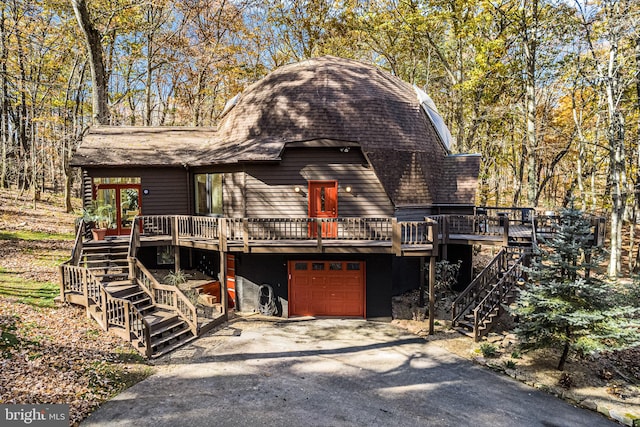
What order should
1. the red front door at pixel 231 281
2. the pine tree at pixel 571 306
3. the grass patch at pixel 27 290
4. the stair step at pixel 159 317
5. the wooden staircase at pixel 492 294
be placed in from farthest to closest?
the red front door at pixel 231 281, the wooden staircase at pixel 492 294, the grass patch at pixel 27 290, the stair step at pixel 159 317, the pine tree at pixel 571 306

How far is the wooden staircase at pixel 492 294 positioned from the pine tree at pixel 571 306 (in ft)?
4.53

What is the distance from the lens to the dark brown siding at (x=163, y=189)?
51.6 ft

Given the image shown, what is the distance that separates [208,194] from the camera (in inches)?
628

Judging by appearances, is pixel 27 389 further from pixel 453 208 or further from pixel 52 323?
pixel 453 208

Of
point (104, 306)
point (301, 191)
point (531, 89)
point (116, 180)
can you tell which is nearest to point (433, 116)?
point (531, 89)

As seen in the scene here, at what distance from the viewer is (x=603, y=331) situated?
9578 millimetres

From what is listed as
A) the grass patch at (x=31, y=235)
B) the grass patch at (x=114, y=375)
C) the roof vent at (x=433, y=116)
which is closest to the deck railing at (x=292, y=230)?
the grass patch at (x=114, y=375)

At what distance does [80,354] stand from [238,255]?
20.9 feet

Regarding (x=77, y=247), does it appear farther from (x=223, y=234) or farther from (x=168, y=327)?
(x=223, y=234)

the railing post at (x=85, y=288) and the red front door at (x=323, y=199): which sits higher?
the red front door at (x=323, y=199)

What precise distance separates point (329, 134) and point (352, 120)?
1188 mm

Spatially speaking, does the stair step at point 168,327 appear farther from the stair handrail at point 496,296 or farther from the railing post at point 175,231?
the stair handrail at point 496,296

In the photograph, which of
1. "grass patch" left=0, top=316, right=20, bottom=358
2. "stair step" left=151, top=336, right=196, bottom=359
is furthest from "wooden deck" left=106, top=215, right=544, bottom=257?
"grass patch" left=0, top=316, right=20, bottom=358

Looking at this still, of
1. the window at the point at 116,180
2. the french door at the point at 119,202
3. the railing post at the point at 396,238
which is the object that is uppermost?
the window at the point at 116,180
